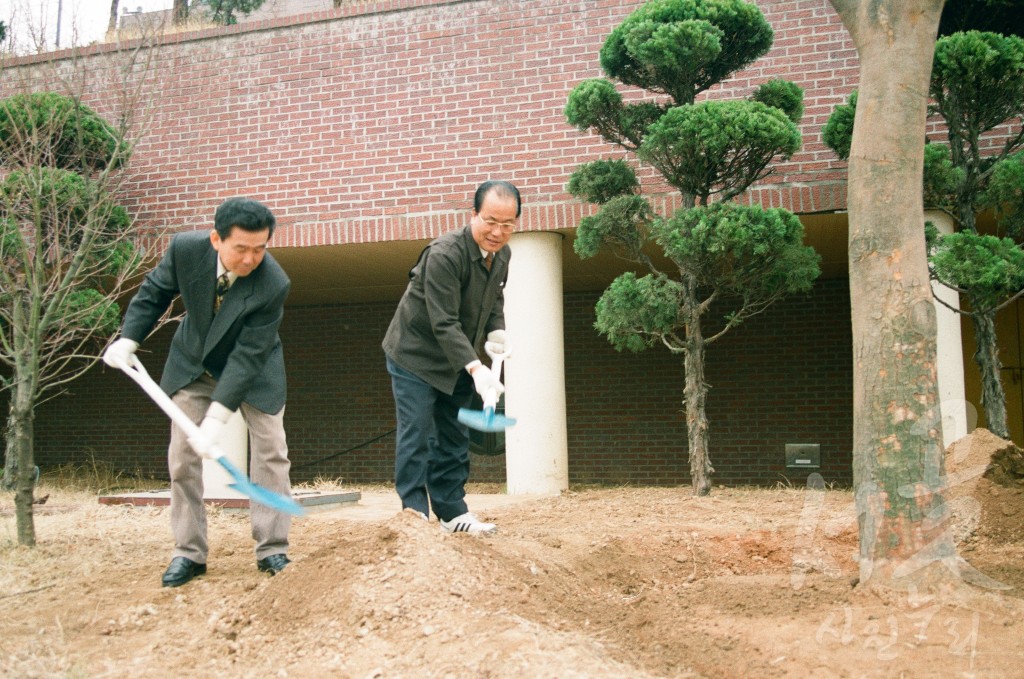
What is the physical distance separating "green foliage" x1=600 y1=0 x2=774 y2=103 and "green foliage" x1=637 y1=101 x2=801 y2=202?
0.38 m

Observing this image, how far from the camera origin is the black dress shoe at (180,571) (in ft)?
11.6

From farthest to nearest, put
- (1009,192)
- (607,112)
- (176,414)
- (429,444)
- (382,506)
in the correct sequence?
1. (382,506)
2. (607,112)
3. (1009,192)
4. (429,444)
5. (176,414)

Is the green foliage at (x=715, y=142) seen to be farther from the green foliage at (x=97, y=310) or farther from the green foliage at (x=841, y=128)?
the green foliage at (x=97, y=310)

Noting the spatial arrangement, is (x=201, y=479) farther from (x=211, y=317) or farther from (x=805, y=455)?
(x=805, y=455)

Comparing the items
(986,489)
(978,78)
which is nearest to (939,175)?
(978,78)

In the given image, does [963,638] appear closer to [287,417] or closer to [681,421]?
A: [681,421]

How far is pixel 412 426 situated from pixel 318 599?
39.3 inches

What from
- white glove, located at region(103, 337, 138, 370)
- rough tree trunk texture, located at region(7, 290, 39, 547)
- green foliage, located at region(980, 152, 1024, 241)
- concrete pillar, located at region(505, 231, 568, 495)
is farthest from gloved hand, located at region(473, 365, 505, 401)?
green foliage, located at region(980, 152, 1024, 241)

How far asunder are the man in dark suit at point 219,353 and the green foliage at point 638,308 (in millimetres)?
3143

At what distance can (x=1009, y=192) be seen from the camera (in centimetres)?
610

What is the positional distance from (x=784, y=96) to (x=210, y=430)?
4.92 meters

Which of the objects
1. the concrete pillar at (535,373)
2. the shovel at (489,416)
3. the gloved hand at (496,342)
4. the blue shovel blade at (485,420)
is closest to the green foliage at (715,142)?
the concrete pillar at (535,373)

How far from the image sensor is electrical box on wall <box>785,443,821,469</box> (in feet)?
33.3

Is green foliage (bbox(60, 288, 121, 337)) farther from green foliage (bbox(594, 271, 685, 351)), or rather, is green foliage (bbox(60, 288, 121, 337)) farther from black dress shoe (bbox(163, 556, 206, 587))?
black dress shoe (bbox(163, 556, 206, 587))
